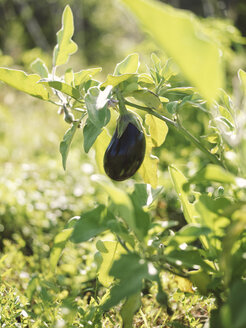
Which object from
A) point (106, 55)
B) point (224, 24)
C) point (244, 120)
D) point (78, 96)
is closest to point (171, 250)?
point (244, 120)

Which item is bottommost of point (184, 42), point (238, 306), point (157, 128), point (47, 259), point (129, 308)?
point (47, 259)

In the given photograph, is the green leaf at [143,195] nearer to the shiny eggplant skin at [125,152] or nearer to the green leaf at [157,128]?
the shiny eggplant skin at [125,152]

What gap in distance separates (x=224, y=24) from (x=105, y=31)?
955cm

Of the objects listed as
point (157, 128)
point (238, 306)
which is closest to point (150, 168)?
point (157, 128)

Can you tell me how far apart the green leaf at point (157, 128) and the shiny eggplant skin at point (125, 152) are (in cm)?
11

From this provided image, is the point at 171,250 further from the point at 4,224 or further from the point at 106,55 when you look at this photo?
the point at 106,55

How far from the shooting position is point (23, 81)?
0.67 m

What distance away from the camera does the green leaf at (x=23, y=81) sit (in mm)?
649

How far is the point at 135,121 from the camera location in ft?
2.34

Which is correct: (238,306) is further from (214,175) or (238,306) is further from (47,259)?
(47,259)

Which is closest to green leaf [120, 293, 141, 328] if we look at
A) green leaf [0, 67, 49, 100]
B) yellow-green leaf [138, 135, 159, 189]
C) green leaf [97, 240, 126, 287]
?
green leaf [97, 240, 126, 287]

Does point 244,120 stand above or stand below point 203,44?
below

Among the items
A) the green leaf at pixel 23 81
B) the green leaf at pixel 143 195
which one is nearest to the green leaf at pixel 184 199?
the green leaf at pixel 143 195

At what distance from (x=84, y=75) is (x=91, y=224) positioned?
0.29 m
